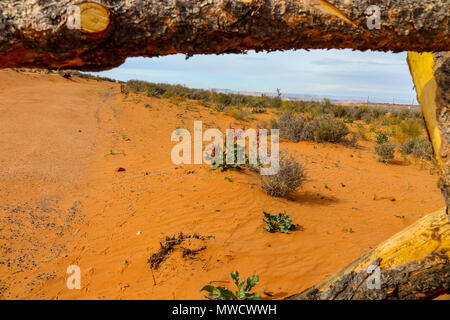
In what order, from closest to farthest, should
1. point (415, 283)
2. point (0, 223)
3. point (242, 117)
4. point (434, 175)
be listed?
point (415, 283) → point (0, 223) → point (434, 175) → point (242, 117)

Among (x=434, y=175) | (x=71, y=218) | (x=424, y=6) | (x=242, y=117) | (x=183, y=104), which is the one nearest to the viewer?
(x=424, y=6)

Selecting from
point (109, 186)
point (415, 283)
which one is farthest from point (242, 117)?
point (415, 283)

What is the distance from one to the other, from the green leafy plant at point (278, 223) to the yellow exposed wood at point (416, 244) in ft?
8.84

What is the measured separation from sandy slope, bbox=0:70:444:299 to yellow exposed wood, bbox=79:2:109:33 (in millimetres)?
2927

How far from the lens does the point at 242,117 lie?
17062mm

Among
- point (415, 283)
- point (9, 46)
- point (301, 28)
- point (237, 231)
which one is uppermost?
point (301, 28)

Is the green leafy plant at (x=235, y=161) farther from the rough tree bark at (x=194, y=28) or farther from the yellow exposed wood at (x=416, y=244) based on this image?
the rough tree bark at (x=194, y=28)

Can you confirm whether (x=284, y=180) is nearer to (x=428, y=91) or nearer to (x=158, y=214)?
(x=158, y=214)

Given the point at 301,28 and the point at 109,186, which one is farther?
the point at 109,186

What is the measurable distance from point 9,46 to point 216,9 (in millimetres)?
824

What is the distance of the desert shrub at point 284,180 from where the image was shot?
6207 mm

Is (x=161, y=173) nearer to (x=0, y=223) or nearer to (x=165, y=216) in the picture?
(x=165, y=216)

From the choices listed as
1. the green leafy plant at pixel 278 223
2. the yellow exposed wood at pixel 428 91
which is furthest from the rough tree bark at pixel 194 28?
the green leafy plant at pixel 278 223

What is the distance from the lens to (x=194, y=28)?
1.39 metres
